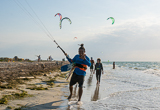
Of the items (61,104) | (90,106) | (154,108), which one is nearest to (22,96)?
(61,104)

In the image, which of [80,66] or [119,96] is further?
[119,96]

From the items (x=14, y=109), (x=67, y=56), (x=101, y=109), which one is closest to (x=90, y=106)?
(x=101, y=109)

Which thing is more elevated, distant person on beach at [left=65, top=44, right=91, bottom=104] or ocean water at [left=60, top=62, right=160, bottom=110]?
distant person on beach at [left=65, top=44, right=91, bottom=104]

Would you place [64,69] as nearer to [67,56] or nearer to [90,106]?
[67,56]

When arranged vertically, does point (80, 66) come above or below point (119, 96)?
above

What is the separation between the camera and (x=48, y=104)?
5527 millimetres

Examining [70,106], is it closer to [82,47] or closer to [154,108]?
[82,47]

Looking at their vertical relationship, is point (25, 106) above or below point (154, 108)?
above

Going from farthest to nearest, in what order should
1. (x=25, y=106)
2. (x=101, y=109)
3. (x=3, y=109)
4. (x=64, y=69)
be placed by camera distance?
(x=64, y=69)
(x=101, y=109)
(x=25, y=106)
(x=3, y=109)

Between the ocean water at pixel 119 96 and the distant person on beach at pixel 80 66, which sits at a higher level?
the distant person on beach at pixel 80 66

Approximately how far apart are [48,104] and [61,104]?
1.59ft

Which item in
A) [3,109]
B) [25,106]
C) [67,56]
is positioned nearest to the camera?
[3,109]

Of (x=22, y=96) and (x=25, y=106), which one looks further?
(x=22, y=96)

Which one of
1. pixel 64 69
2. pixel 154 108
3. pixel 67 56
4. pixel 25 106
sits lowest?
pixel 154 108
